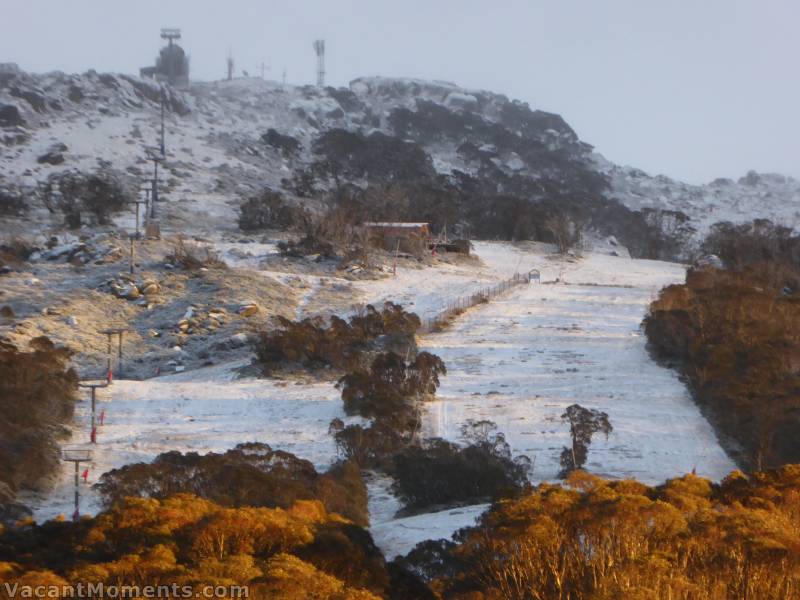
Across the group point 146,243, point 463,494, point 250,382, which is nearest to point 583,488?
point 463,494

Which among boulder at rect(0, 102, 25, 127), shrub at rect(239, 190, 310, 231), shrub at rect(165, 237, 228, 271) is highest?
boulder at rect(0, 102, 25, 127)

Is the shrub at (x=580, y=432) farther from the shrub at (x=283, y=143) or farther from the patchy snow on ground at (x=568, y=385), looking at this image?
the shrub at (x=283, y=143)

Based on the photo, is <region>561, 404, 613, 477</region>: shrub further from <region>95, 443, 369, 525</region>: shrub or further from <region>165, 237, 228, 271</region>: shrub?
<region>165, 237, 228, 271</region>: shrub

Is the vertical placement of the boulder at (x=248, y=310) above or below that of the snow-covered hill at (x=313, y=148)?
below

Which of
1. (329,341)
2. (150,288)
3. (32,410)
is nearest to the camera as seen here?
(32,410)

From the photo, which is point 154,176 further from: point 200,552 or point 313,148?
point 200,552

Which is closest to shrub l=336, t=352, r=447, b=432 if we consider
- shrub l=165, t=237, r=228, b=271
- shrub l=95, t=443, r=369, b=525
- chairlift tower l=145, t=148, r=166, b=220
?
shrub l=95, t=443, r=369, b=525

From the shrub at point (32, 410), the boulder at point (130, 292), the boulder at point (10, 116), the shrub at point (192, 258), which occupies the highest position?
the boulder at point (10, 116)

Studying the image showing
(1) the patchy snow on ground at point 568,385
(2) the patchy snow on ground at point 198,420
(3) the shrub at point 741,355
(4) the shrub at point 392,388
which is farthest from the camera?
(4) the shrub at point 392,388

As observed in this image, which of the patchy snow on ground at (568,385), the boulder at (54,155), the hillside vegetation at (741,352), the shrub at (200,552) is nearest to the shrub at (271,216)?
the patchy snow on ground at (568,385)

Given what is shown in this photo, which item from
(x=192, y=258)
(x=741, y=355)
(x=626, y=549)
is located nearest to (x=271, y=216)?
(x=192, y=258)

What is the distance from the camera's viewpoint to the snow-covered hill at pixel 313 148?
56906 millimetres

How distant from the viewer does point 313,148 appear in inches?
2931

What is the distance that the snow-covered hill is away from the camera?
187ft
